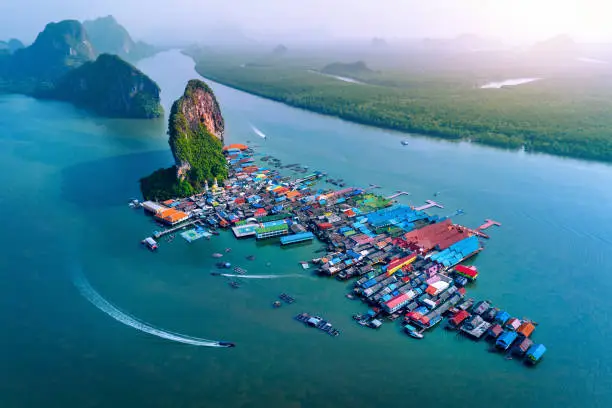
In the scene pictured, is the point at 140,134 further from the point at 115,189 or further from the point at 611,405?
the point at 611,405

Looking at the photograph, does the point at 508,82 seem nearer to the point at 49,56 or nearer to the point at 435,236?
the point at 435,236

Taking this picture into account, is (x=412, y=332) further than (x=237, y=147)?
No

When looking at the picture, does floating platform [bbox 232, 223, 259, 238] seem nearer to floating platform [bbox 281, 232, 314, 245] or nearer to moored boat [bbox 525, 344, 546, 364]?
floating platform [bbox 281, 232, 314, 245]

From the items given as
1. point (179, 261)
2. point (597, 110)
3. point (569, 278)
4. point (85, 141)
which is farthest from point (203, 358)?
point (597, 110)

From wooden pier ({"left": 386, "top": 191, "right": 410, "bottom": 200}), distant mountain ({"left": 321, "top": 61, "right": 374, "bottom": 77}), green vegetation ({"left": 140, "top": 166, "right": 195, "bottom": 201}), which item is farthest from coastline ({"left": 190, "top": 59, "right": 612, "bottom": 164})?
distant mountain ({"left": 321, "top": 61, "right": 374, "bottom": 77})

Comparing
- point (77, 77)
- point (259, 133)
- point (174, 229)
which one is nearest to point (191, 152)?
point (174, 229)

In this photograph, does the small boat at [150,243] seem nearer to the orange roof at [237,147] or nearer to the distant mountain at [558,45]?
the orange roof at [237,147]
